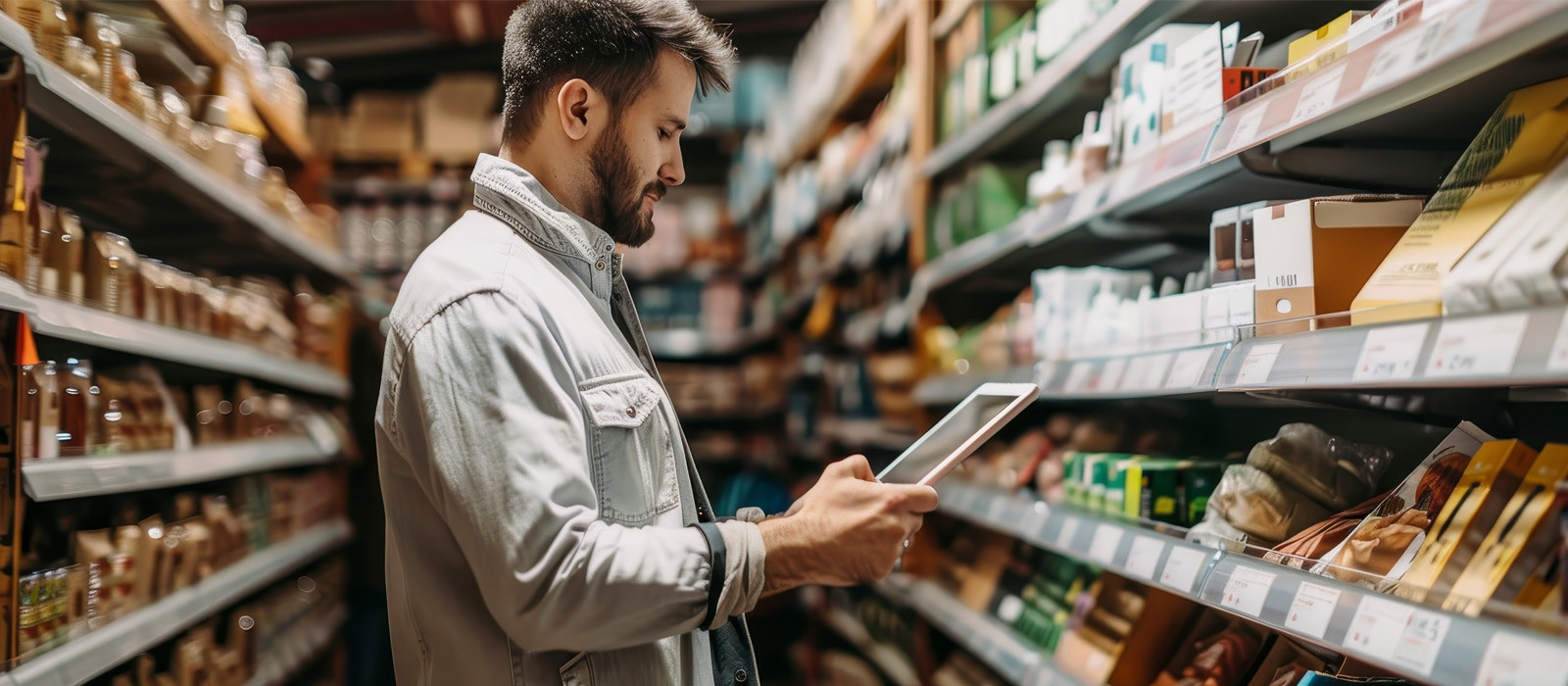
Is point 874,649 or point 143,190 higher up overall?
point 143,190

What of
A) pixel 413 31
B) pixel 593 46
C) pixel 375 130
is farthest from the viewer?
pixel 413 31

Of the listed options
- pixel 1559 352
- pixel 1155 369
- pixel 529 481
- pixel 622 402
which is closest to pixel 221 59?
pixel 622 402

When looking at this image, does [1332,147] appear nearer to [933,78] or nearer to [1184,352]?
[1184,352]

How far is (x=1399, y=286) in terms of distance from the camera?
1.21 m

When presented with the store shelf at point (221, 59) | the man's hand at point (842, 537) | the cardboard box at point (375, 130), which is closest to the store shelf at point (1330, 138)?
the man's hand at point (842, 537)

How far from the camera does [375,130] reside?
228 inches

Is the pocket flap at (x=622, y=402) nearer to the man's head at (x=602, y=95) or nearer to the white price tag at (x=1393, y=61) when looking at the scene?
the man's head at (x=602, y=95)

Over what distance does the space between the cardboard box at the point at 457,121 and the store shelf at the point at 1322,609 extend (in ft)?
15.1

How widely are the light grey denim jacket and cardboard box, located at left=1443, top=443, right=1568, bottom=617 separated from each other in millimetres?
740

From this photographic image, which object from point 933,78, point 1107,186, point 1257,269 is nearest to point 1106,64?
point 1107,186

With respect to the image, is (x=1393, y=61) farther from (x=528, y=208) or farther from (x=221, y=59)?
(x=221, y=59)

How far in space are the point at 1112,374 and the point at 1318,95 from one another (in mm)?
671

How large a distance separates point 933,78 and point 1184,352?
6.03 ft

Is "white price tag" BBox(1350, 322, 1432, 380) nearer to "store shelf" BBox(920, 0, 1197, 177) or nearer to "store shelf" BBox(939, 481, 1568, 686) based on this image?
"store shelf" BBox(939, 481, 1568, 686)
